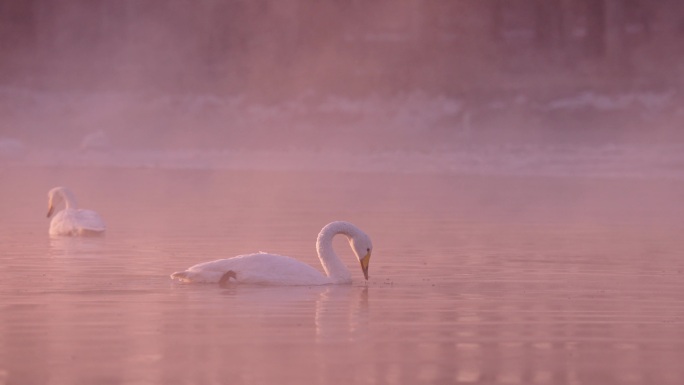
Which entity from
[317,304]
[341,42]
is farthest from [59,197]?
[341,42]

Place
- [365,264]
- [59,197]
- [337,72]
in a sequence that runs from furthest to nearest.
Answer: [337,72], [59,197], [365,264]

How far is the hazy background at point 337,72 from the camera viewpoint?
42.0 meters

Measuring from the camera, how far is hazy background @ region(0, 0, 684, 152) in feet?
138

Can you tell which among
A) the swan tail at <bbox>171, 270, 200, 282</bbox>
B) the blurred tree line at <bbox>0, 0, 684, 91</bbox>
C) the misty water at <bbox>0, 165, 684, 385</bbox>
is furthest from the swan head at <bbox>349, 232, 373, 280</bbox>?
the blurred tree line at <bbox>0, 0, 684, 91</bbox>

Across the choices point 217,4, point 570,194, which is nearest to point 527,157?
point 570,194

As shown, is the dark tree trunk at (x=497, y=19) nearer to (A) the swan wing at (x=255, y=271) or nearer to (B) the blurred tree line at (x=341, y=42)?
(B) the blurred tree line at (x=341, y=42)

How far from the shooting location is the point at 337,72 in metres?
48.8

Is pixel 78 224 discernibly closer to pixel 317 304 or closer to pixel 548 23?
pixel 317 304

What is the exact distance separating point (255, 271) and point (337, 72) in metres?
36.4

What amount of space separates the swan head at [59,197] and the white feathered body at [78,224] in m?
2.00

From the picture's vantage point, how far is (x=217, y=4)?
52344mm

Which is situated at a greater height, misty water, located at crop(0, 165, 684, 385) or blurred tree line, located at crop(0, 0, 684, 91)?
blurred tree line, located at crop(0, 0, 684, 91)

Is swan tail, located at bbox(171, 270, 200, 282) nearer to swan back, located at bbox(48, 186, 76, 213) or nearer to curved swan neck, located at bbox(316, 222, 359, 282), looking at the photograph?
curved swan neck, located at bbox(316, 222, 359, 282)

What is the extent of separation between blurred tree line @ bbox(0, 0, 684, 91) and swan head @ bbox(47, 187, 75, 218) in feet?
90.5
